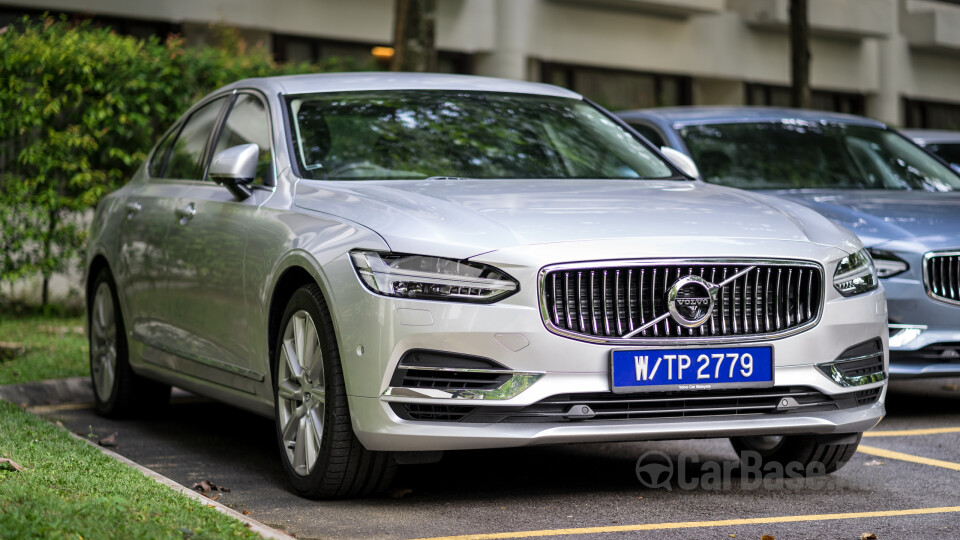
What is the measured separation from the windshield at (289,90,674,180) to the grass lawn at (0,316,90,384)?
3172 millimetres

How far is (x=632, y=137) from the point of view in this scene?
6824mm

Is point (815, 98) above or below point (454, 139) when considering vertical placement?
below

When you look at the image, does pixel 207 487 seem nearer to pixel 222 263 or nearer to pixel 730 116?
pixel 222 263

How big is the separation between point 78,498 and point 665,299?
2.03 meters

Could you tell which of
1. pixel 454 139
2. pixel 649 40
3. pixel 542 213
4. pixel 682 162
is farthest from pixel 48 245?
pixel 649 40

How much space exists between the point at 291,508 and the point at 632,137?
253cm

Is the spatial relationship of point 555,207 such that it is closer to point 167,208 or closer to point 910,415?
point 167,208

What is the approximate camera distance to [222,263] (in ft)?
20.2

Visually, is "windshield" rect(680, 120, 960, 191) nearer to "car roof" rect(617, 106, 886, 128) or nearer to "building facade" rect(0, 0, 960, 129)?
"car roof" rect(617, 106, 886, 128)

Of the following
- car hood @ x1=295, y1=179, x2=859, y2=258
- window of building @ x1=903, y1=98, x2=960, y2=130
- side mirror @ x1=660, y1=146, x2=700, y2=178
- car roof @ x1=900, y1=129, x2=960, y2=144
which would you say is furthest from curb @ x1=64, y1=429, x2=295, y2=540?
window of building @ x1=903, y1=98, x2=960, y2=130

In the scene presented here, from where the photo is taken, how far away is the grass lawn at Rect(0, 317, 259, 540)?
4.23 meters

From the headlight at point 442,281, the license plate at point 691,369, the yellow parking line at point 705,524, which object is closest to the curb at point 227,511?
the yellow parking line at point 705,524

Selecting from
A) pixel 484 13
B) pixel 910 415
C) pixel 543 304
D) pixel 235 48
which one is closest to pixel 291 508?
pixel 543 304

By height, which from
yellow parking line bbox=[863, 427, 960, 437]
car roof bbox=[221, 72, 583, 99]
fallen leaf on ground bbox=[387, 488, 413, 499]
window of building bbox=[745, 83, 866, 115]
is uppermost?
car roof bbox=[221, 72, 583, 99]
